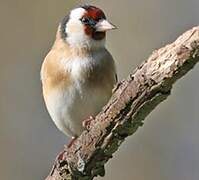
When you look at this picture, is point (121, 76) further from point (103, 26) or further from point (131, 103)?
point (131, 103)

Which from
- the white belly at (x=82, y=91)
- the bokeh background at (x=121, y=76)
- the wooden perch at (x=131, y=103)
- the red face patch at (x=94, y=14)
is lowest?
the wooden perch at (x=131, y=103)

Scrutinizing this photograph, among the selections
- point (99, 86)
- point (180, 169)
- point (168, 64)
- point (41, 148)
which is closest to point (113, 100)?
point (168, 64)

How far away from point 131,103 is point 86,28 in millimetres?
1273

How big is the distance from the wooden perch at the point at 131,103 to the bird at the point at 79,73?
55 cm

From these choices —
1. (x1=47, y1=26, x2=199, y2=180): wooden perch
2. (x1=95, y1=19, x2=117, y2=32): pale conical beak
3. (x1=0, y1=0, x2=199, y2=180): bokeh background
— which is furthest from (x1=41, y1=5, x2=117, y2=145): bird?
(x1=0, y1=0, x2=199, y2=180): bokeh background

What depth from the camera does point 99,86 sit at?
177 inches

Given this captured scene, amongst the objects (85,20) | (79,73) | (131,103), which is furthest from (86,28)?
(131,103)

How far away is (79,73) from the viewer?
450 cm

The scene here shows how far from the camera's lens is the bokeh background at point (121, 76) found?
6.93 metres

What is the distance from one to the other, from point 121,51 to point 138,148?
26.5 inches

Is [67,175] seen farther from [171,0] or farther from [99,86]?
[171,0]

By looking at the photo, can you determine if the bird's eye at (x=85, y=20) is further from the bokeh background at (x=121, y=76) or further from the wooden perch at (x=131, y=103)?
the bokeh background at (x=121, y=76)

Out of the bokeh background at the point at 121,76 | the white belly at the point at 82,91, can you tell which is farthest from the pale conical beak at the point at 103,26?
the bokeh background at the point at 121,76

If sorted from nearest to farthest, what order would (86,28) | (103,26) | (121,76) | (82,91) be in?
(82,91) < (103,26) < (86,28) < (121,76)
